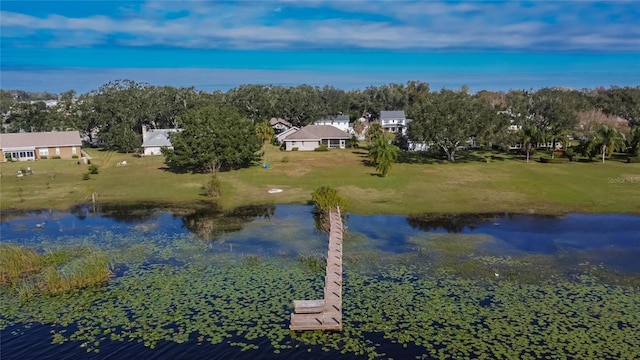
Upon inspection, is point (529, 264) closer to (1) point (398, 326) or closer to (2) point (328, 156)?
(1) point (398, 326)

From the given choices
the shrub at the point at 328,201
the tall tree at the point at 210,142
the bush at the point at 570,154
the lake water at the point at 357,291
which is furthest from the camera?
the bush at the point at 570,154

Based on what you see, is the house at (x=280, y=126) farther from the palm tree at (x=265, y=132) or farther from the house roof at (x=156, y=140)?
the house roof at (x=156, y=140)

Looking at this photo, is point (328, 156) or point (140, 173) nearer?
point (140, 173)

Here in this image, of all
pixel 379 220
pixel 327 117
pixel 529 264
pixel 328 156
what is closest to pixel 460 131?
pixel 328 156

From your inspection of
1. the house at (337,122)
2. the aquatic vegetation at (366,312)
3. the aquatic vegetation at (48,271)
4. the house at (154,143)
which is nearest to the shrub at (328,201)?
the aquatic vegetation at (366,312)

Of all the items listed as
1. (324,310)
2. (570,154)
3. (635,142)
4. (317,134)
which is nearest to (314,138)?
(317,134)

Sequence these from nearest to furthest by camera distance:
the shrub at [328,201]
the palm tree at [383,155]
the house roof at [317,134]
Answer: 1. the shrub at [328,201]
2. the palm tree at [383,155]
3. the house roof at [317,134]

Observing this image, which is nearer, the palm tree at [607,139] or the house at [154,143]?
the palm tree at [607,139]
